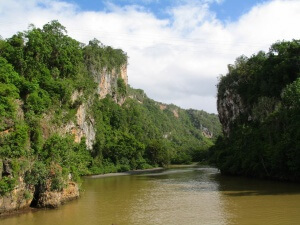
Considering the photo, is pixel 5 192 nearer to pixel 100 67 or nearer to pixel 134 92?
pixel 100 67

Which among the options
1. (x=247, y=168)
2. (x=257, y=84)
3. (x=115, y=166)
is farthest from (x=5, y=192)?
(x=115, y=166)

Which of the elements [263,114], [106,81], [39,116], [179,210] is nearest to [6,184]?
[39,116]

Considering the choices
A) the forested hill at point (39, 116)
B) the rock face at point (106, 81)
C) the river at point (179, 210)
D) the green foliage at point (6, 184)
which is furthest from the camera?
the rock face at point (106, 81)

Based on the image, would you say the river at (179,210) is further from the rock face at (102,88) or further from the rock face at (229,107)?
the rock face at (102,88)

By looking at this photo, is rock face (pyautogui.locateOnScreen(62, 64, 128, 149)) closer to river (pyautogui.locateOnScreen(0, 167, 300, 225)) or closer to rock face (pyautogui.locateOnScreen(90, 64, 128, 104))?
rock face (pyautogui.locateOnScreen(90, 64, 128, 104))

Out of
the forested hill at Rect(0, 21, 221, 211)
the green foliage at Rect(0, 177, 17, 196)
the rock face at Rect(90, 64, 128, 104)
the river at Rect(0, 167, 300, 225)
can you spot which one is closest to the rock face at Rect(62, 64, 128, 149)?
the rock face at Rect(90, 64, 128, 104)

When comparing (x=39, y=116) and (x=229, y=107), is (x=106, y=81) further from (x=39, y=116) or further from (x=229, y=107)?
(x=39, y=116)

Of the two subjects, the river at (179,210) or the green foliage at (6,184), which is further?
the green foliage at (6,184)

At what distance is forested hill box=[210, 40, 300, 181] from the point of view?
1388 inches

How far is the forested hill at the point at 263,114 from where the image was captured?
3525cm

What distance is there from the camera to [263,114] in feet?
162

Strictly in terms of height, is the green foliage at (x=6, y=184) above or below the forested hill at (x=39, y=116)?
below

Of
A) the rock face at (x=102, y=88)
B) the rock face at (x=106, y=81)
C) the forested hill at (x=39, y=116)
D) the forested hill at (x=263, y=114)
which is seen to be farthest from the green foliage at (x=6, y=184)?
the rock face at (x=106, y=81)

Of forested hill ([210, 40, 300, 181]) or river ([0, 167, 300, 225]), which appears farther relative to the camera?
forested hill ([210, 40, 300, 181])
